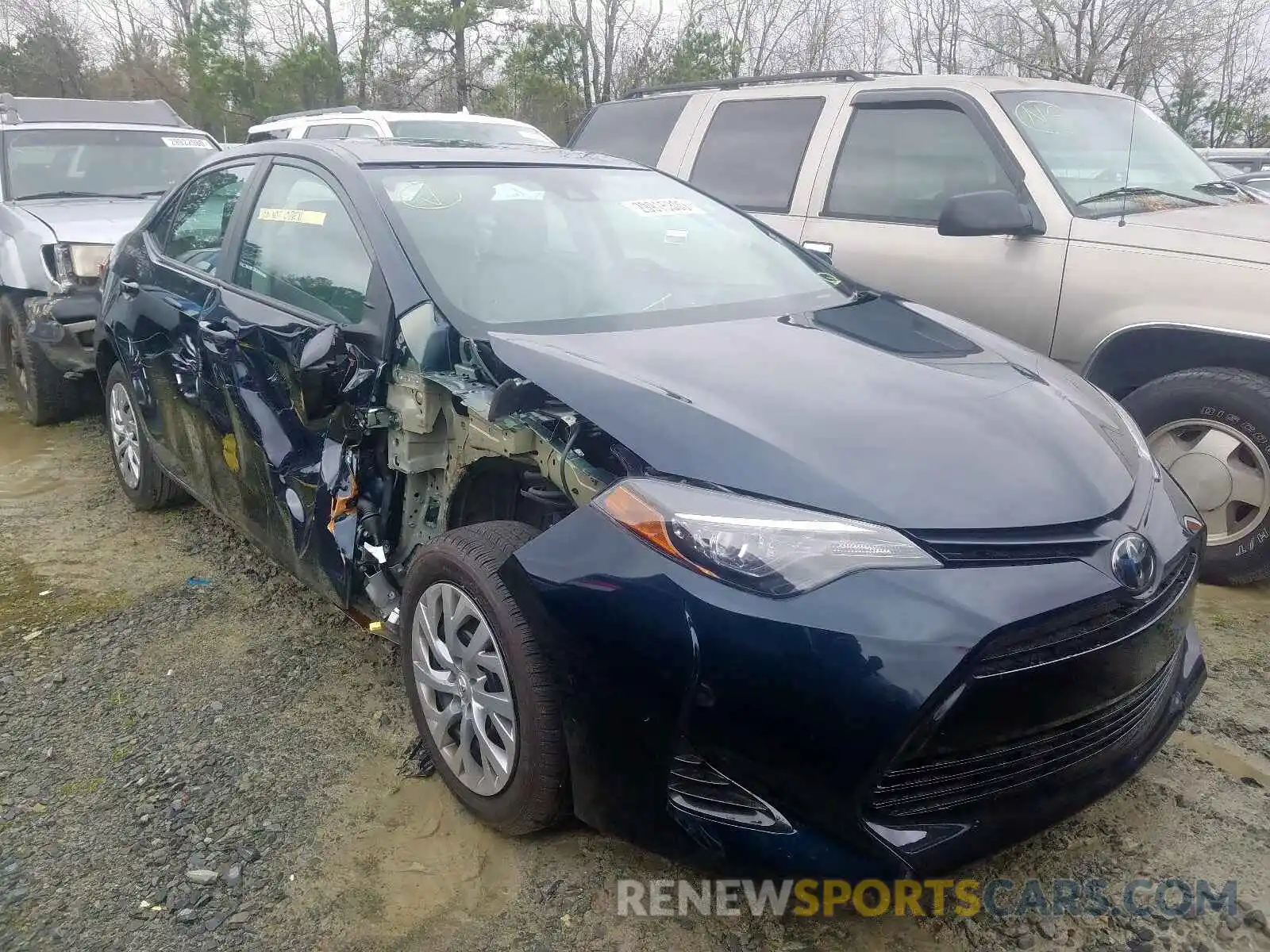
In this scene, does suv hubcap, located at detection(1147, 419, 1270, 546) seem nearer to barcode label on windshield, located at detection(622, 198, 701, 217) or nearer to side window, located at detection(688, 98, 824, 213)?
barcode label on windshield, located at detection(622, 198, 701, 217)

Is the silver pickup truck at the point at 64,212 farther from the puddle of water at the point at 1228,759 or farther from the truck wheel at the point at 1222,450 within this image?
the puddle of water at the point at 1228,759

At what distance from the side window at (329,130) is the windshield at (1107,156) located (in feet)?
22.3

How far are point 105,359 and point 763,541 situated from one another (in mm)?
3933

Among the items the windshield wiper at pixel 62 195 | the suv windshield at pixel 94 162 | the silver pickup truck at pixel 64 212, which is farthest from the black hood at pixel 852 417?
the windshield wiper at pixel 62 195

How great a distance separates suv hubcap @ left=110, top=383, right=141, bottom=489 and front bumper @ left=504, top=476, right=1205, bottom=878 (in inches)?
127

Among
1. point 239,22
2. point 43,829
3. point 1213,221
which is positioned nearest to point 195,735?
point 43,829

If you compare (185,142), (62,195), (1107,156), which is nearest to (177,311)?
(1107,156)

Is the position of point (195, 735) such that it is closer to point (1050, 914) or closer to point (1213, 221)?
point (1050, 914)

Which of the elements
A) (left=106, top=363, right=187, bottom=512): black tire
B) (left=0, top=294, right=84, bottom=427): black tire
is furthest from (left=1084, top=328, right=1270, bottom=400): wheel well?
(left=0, top=294, right=84, bottom=427): black tire

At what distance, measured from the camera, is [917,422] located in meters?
2.22

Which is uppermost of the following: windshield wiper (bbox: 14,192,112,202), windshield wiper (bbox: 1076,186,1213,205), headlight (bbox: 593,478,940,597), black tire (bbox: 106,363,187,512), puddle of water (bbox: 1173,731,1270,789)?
windshield wiper (bbox: 1076,186,1213,205)

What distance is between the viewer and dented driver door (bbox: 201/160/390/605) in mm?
2816

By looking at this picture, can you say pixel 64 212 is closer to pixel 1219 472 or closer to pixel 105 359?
pixel 105 359

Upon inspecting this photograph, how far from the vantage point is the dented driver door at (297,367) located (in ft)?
9.24
